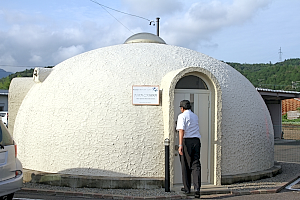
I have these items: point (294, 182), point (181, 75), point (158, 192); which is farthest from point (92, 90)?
point (294, 182)

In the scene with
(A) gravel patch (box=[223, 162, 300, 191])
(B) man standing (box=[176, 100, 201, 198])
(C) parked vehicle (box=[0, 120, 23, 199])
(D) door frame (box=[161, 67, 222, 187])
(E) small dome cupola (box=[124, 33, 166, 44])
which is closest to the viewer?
(C) parked vehicle (box=[0, 120, 23, 199])

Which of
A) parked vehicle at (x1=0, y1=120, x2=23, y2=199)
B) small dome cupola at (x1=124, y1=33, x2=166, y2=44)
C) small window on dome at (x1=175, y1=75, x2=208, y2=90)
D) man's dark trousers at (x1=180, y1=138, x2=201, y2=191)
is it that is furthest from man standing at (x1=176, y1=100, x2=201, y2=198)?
small dome cupola at (x1=124, y1=33, x2=166, y2=44)

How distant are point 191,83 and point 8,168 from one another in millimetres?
4023

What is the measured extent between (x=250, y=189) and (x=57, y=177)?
395 centimetres

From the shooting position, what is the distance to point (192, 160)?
6.39 meters

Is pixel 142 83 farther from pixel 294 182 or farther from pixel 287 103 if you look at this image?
pixel 287 103

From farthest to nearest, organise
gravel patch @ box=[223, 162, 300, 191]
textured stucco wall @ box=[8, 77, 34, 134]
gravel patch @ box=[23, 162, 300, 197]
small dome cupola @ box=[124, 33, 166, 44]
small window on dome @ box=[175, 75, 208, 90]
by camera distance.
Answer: small dome cupola @ box=[124, 33, 166, 44], textured stucco wall @ box=[8, 77, 34, 134], small window on dome @ box=[175, 75, 208, 90], gravel patch @ box=[223, 162, 300, 191], gravel patch @ box=[23, 162, 300, 197]

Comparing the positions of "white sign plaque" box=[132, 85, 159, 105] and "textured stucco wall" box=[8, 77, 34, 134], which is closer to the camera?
"white sign plaque" box=[132, 85, 159, 105]

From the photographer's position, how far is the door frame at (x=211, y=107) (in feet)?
22.6

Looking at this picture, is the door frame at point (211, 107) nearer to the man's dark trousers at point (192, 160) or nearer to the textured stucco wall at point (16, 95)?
the man's dark trousers at point (192, 160)

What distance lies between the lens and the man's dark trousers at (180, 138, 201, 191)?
20.7ft

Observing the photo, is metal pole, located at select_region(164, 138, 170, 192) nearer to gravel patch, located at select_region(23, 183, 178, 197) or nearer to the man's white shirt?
gravel patch, located at select_region(23, 183, 178, 197)

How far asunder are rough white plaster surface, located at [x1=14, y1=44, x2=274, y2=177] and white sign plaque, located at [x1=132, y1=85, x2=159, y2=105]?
0.12 m

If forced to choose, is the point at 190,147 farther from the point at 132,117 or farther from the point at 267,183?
the point at 267,183
